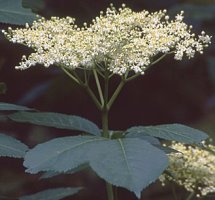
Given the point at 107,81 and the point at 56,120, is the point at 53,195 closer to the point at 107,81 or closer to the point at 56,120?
the point at 56,120

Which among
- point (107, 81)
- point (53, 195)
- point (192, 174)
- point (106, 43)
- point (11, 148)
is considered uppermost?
point (106, 43)

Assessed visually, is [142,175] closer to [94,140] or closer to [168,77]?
[94,140]

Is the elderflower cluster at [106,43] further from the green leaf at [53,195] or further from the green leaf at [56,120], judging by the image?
the green leaf at [53,195]

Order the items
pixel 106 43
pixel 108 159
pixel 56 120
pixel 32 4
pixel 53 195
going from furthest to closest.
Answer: pixel 32 4 < pixel 53 195 < pixel 56 120 < pixel 106 43 < pixel 108 159

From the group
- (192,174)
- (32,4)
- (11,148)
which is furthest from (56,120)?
(32,4)

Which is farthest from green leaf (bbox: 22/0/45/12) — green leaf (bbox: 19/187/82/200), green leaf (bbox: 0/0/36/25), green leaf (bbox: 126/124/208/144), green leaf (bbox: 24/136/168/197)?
green leaf (bbox: 24/136/168/197)

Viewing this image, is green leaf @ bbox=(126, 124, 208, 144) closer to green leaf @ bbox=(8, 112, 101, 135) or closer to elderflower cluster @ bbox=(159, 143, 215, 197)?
green leaf @ bbox=(8, 112, 101, 135)

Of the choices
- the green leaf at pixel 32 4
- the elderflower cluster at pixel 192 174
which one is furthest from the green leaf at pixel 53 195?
the green leaf at pixel 32 4
